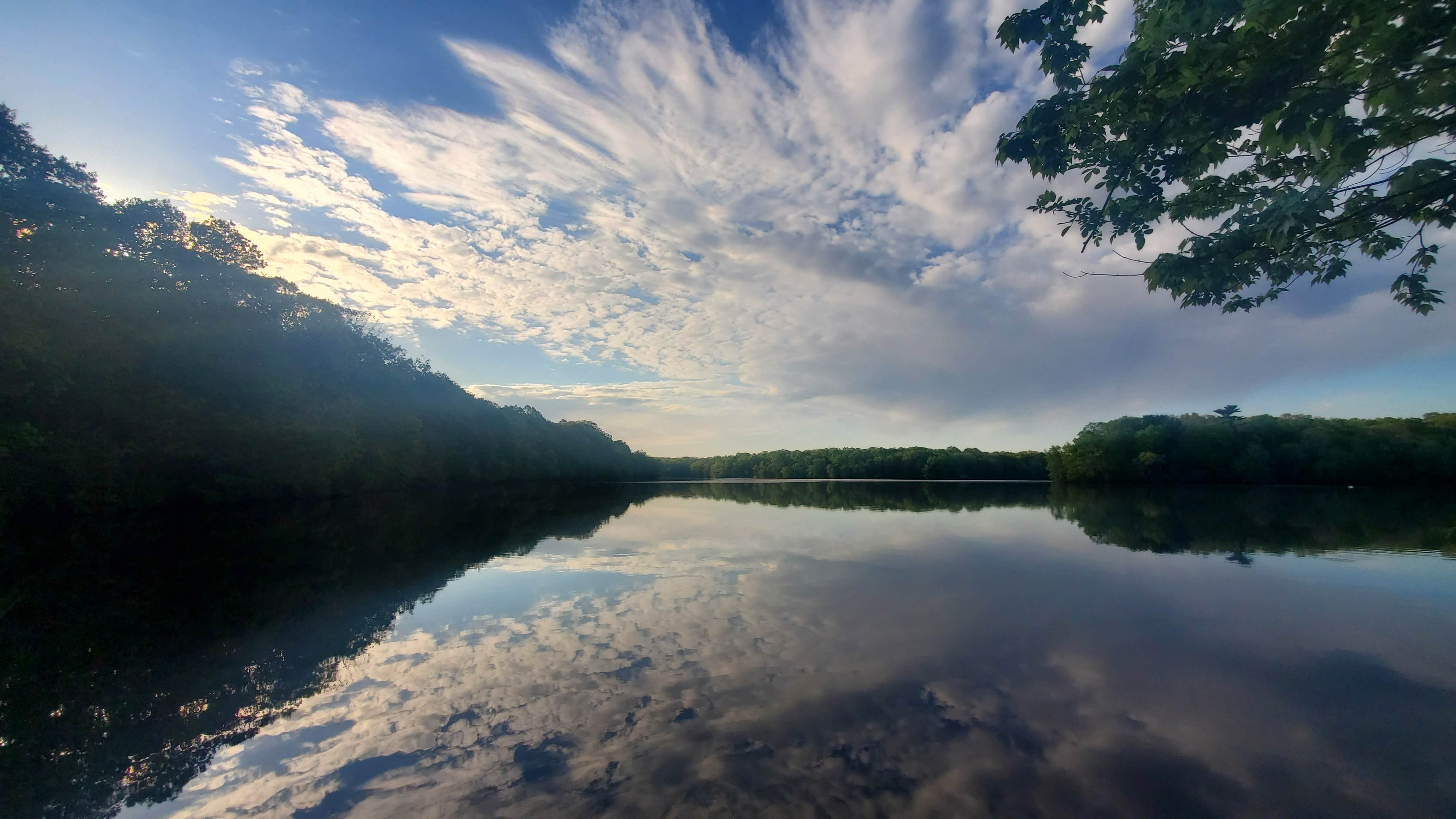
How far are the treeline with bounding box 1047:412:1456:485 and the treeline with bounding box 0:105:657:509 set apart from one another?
331ft

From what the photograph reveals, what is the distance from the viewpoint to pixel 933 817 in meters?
3.78

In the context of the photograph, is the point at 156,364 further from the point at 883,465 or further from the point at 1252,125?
the point at 883,465

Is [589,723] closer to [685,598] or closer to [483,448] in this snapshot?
[685,598]

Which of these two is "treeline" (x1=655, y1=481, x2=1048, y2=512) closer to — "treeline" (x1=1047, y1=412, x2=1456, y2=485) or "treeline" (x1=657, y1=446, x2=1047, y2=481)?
"treeline" (x1=1047, y1=412, x2=1456, y2=485)

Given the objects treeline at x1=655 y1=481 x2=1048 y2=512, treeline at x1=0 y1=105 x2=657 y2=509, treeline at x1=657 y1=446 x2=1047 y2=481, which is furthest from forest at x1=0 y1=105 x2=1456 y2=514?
treeline at x1=657 y1=446 x2=1047 y2=481

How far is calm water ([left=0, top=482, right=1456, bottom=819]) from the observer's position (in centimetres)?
420

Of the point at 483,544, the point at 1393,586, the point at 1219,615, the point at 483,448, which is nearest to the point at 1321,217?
the point at 1219,615

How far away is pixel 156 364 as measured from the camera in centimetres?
2773

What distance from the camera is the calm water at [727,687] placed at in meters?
4.20

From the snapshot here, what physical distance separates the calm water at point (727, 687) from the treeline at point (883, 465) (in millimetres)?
112894

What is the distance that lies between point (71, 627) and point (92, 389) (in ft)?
79.4

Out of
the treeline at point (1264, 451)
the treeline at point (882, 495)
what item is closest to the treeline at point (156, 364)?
the treeline at point (882, 495)

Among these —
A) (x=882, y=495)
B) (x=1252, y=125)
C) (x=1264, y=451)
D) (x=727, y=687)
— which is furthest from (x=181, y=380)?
(x=1264, y=451)

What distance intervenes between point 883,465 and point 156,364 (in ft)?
406
